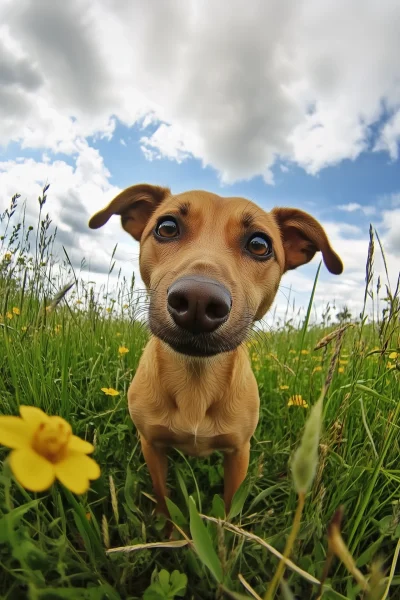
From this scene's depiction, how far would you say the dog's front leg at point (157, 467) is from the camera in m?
2.14

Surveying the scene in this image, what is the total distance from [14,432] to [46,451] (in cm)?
6

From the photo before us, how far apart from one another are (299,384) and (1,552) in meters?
2.25

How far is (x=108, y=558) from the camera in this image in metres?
1.29

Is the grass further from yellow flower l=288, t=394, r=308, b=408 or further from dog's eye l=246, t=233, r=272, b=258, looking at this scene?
dog's eye l=246, t=233, r=272, b=258

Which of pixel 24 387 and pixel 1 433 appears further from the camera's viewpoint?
pixel 24 387

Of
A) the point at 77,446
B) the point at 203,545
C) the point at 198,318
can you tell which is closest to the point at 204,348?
the point at 198,318

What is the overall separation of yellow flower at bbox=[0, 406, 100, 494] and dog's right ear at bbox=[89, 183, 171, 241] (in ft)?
7.60

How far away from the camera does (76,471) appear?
2.08 feet

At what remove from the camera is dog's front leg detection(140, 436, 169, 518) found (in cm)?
214

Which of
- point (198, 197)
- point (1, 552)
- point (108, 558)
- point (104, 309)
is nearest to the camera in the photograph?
point (1, 552)

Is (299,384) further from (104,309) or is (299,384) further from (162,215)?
(104,309)

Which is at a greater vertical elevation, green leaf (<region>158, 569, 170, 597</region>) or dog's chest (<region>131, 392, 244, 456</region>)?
dog's chest (<region>131, 392, 244, 456</region>)

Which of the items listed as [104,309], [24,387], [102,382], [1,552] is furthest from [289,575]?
[104,309]

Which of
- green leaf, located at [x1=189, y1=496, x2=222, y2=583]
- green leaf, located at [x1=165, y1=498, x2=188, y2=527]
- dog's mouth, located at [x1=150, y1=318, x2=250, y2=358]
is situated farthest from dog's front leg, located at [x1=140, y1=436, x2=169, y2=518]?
green leaf, located at [x1=189, y1=496, x2=222, y2=583]
